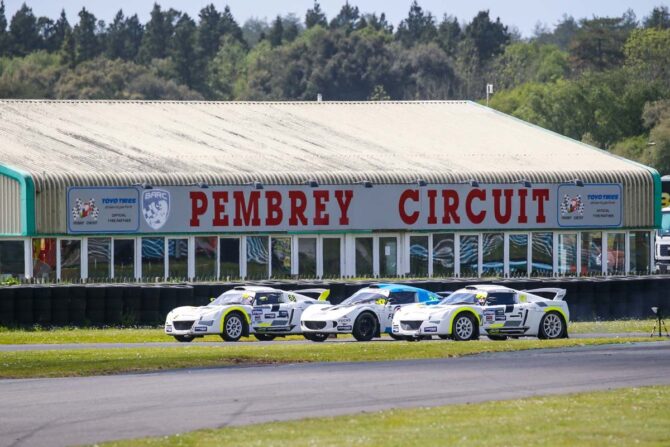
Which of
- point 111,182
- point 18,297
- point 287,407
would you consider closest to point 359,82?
point 111,182

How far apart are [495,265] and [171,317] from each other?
2267 cm

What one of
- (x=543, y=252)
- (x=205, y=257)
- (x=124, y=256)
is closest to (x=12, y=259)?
(x=124, y=256)

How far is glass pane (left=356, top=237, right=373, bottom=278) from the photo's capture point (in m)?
55.8

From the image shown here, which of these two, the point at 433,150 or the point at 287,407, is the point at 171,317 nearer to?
the point at 287,407

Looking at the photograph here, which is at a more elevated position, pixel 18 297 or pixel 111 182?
pixel 111 182

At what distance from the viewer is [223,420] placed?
2048 centimetres

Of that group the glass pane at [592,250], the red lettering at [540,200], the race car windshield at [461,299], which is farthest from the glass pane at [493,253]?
the race car windshield at [461,299]

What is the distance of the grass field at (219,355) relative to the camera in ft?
90.0

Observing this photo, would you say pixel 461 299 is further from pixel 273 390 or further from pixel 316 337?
pixel 273 390

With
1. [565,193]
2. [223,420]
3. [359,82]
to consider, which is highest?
[359,82]

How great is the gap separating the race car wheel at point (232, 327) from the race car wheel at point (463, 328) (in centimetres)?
487

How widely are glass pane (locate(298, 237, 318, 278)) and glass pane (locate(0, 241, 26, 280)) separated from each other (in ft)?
31.5

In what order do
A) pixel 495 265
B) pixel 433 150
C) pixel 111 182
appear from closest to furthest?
1. pixel 111 182
2. pixel 495 265
3. pixel 433 150

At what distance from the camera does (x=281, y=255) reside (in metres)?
54.7
